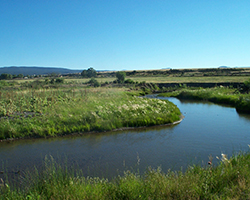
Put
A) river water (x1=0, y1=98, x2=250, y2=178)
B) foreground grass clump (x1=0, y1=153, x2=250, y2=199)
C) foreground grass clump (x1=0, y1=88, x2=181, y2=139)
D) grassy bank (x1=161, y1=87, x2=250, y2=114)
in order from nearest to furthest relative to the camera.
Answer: foreground grass clump (x1=0, y1=153, x2=250, y2=199) < river water (x1=0, y1=98, x2=250, y2=178) < foreground grass clump (x1=0, y1=88, x2=181, y2=139) < grassy bank (x1=161, y1=87, x2=250, y2=114)

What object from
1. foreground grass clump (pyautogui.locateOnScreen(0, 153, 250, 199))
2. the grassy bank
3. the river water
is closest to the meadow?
foreground grass clump (pyautogui.locateOnScreen(0, 153, 250, 199))

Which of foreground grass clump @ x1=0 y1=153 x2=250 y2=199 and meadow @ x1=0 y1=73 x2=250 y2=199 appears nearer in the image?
foreground grass clump @ x1=0 y1=153 x2=250 y2=199

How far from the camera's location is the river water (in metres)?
9.31

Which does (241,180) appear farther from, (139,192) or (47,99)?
(47,99)

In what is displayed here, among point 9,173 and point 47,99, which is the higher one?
point 47,99

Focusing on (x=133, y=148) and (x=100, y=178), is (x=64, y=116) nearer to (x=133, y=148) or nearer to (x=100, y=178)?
(x=133, y=148)

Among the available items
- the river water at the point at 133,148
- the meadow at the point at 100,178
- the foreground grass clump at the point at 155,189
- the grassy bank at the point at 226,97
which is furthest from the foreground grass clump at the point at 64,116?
the foreground grass clump at the point at 155,189

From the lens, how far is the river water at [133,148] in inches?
367

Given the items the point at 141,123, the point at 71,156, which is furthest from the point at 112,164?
the point at 141,123

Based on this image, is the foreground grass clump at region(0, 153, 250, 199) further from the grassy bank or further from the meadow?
the grassy bank

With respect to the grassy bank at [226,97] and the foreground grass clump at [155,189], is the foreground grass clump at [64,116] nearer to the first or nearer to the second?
the grassy bank at [226,97]

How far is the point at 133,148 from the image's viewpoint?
11.5 m

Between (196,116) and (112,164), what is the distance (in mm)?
12468

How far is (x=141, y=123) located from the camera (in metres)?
16.1
